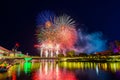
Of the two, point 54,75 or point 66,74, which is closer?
point 54,75

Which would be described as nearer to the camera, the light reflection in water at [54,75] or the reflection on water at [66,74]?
the light reflection in water at [54,75]

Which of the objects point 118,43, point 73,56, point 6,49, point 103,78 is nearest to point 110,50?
point 118,43

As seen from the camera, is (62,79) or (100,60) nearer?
(62,79)

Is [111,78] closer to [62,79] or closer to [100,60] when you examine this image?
[62,79]

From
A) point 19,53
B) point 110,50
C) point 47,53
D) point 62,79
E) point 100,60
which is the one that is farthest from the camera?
point 19,53

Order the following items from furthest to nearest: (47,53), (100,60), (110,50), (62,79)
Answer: (110,50) → (100,60) → (47,53) → (62,79)

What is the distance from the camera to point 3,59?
8325 cm

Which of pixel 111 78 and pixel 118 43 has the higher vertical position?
pixel 118 43

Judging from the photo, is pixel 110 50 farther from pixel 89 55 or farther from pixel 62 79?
pixel 62 79

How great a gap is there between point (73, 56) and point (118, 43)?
1571 cm

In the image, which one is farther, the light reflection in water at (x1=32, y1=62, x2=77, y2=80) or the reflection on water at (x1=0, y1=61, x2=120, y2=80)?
the reflection on water at (x1=0, y1=61, x2=120, y2=80)

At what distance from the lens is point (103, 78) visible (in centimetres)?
4941

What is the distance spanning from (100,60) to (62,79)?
2014 inches

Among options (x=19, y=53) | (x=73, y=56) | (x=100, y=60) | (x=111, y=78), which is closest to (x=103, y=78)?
(x=111, y=78)
